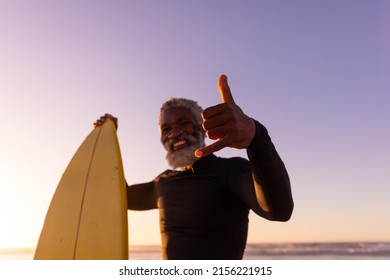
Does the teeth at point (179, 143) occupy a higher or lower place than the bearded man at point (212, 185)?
higher

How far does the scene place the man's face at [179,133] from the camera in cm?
286

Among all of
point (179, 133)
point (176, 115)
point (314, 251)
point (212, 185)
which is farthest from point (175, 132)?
point (314, 251)

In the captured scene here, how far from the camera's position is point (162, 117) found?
3.04 metres

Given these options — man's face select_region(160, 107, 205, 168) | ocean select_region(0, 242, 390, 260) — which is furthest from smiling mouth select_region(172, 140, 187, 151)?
ocean select_region(0, 242, 390, 260)

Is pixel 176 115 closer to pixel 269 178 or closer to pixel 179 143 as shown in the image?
pixel 179 143

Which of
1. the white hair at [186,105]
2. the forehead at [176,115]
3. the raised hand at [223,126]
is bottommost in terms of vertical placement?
the raised hand at [223,126]

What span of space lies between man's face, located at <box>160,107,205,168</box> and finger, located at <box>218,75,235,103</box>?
129cm

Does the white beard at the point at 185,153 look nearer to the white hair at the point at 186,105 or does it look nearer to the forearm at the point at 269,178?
the white hair at the point at 186,105

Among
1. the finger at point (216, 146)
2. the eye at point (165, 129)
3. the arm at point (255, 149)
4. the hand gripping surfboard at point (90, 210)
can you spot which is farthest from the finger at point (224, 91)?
the hand gripping surfboard at point (90, 210)

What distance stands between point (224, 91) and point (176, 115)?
4.74 ft
